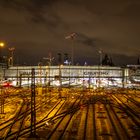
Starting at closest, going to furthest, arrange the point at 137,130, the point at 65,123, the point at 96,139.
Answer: the point at 96,139
the point at 137,130
the point at 65,123

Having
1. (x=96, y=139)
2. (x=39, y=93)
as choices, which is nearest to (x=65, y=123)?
(x=96, y=139)

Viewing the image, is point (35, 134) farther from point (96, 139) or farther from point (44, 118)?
point (44, 118)

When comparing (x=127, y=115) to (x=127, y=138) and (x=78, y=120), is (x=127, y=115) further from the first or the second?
(x=127, y=138)

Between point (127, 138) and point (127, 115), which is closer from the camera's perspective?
point (127, 138)

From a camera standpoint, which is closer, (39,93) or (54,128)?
(54,128)

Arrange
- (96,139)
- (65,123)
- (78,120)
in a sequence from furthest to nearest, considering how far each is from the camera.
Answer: (78,120), (65,123), (96,139)

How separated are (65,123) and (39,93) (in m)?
28.2

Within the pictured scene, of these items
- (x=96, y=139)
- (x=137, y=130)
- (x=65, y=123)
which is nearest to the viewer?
(x=96, y=139)

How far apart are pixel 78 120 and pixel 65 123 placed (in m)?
1.88

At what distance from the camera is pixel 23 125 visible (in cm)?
2259

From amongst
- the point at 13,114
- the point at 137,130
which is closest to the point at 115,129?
the point at 137,130

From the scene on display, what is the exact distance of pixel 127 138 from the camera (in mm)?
19031

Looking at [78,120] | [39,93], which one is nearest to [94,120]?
[78,120]

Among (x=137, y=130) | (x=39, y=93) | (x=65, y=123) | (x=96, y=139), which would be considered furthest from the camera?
(x=39, y=93)
